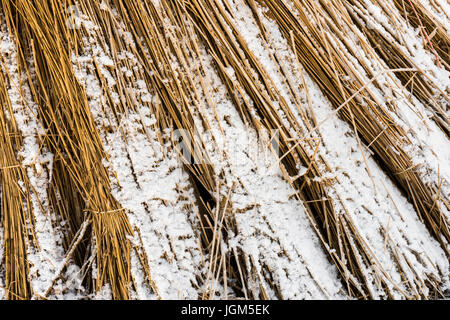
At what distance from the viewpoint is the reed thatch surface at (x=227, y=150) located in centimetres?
82

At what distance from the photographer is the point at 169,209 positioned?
0.83 m

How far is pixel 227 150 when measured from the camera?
0.83 meters

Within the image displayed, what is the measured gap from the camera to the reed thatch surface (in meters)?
0.82

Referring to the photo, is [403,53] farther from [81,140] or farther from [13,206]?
[13,206]

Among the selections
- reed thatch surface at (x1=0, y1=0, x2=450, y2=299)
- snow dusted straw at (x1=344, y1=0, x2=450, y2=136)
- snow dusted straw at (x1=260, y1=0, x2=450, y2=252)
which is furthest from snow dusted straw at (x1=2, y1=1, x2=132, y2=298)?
snow dusted straw at (x1=344, y1=0, x2=450, y2=136)

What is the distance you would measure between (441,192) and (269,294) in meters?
0.54

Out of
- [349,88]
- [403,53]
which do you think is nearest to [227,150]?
[349,88]

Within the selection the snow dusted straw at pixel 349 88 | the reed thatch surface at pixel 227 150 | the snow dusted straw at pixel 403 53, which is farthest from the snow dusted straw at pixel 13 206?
the snow dusted straw at pixel 403 53

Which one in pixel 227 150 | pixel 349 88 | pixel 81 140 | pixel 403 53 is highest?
pixel 403 53

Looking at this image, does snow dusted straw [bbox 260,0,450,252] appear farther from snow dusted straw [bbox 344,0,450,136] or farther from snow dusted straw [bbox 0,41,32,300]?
snow dusted straw [bbox 0,41,32,300]

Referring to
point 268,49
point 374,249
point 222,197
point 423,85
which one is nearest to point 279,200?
point 222,197

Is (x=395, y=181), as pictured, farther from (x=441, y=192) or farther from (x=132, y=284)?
(x=132, y=284)

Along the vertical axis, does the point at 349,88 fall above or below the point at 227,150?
above

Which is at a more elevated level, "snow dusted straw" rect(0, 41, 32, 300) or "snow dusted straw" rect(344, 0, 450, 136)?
"snow dusted straw" rect(344, 0, 450, 136)
